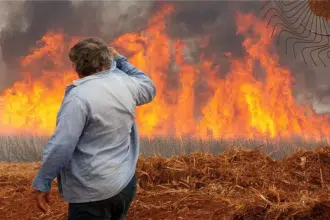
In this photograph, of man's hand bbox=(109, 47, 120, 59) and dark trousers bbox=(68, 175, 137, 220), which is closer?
dark trousers bbox=(68, 175, 137, 220)

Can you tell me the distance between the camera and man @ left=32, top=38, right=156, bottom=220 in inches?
123

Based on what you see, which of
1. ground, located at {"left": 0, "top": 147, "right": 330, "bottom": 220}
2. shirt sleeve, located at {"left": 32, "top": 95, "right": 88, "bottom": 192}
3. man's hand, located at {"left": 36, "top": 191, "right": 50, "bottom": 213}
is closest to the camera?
shirt sleeve, located at {"left": 32, "top": 95, "right": 88, "bottom": 192}

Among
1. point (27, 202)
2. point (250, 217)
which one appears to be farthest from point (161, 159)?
point (250, 217)

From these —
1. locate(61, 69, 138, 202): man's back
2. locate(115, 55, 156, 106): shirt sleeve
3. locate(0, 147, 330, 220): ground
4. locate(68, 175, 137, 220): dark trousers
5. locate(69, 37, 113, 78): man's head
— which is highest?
locate(69, 37, 113, 78): man's head

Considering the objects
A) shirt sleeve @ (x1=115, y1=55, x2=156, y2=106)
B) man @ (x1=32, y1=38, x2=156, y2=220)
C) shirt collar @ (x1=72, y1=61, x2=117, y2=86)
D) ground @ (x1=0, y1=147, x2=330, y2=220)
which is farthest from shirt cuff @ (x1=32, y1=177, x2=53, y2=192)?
ground @ (x1=0, y1=147, x2=330, y2=220)

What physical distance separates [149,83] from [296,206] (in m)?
2.12

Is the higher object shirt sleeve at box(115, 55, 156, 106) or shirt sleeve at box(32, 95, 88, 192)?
shirt sleeve at box(115, 55, 156, 106)

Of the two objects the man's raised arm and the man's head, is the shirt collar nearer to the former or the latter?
the man's head

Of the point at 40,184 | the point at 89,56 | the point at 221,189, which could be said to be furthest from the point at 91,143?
the point at 221,189

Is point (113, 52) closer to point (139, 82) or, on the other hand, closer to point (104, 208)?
point (139, 82)

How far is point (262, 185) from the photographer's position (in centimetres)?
721

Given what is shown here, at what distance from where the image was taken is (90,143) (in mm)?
3227

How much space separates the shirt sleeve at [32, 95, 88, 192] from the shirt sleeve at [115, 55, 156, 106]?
50cm

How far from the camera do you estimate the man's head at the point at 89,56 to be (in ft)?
10.7
